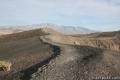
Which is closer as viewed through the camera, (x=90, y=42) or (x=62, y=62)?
(x=62, y=62)

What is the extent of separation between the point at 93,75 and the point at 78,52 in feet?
29.1

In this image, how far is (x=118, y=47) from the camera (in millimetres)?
70688

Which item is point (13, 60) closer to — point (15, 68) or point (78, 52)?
point (15, 68)

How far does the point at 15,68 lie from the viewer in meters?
30.1

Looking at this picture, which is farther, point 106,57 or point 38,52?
point 38,52

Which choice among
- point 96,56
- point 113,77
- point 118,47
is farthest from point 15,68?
point 118,47

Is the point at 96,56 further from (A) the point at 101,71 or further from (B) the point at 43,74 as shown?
(B) the point at 43,74

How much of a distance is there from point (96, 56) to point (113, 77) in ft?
19.9

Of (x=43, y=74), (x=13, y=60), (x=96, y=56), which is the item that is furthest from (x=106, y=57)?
(x=13, y=60)

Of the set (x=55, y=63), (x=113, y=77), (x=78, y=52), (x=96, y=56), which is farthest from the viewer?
(x=78, y=52)

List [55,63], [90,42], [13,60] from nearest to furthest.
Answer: [55,63]
[13,60]
[90,42]

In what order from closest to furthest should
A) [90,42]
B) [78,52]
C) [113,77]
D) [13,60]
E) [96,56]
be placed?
1. [113,77]
2. [96,56]
3. [78,52]
4. [13,60]
5. [90,42]

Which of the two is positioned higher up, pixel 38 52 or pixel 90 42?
pixel 38 52

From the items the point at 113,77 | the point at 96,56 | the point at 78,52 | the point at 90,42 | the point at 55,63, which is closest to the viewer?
the point at 113,77
